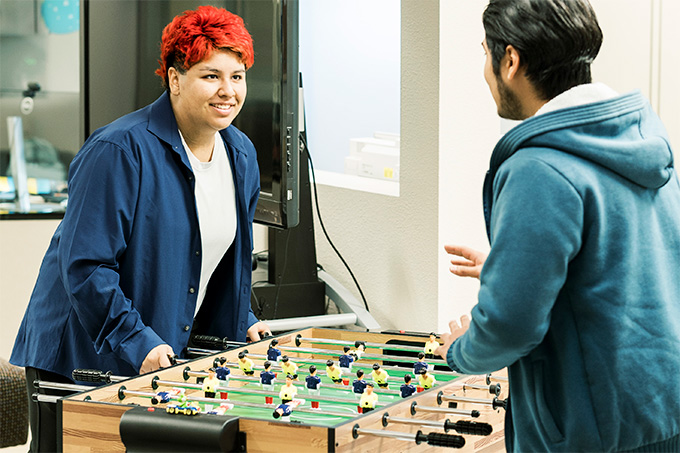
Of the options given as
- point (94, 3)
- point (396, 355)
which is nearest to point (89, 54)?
point (94, 3)

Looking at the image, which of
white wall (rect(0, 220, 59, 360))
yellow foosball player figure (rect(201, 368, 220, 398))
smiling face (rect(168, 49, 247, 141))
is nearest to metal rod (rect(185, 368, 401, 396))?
yellow foosball player figure (rect(201, 368, 220, 398))

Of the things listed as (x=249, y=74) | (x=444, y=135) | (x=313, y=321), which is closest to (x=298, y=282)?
(x=313, y=321)

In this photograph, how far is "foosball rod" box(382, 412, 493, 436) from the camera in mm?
1640

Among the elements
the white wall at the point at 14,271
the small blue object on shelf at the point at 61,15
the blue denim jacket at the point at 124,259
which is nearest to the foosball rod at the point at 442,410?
the blue denim jacket at the point at 124,259

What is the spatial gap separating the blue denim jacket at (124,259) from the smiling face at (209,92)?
0.18 ft

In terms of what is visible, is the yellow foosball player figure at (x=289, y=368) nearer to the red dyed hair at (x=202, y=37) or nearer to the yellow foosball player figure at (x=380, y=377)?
the yellow foosball player figure at (x=380, y=377)

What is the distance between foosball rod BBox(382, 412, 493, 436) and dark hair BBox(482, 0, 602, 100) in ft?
1.96

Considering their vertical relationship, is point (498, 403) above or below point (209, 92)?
below

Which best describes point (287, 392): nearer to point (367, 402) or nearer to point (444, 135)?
point (367, 402)

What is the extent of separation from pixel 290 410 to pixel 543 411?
55 centimetres

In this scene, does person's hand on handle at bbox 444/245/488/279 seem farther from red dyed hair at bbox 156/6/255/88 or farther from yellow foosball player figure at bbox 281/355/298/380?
red dyed hair at bbox 156/6/255/88

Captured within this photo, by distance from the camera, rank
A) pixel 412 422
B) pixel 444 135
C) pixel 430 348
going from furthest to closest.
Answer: pixel 444 135
pixel 430 348
pixel 412 422

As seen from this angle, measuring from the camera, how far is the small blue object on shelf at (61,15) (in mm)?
4430

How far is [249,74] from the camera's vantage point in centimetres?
302
